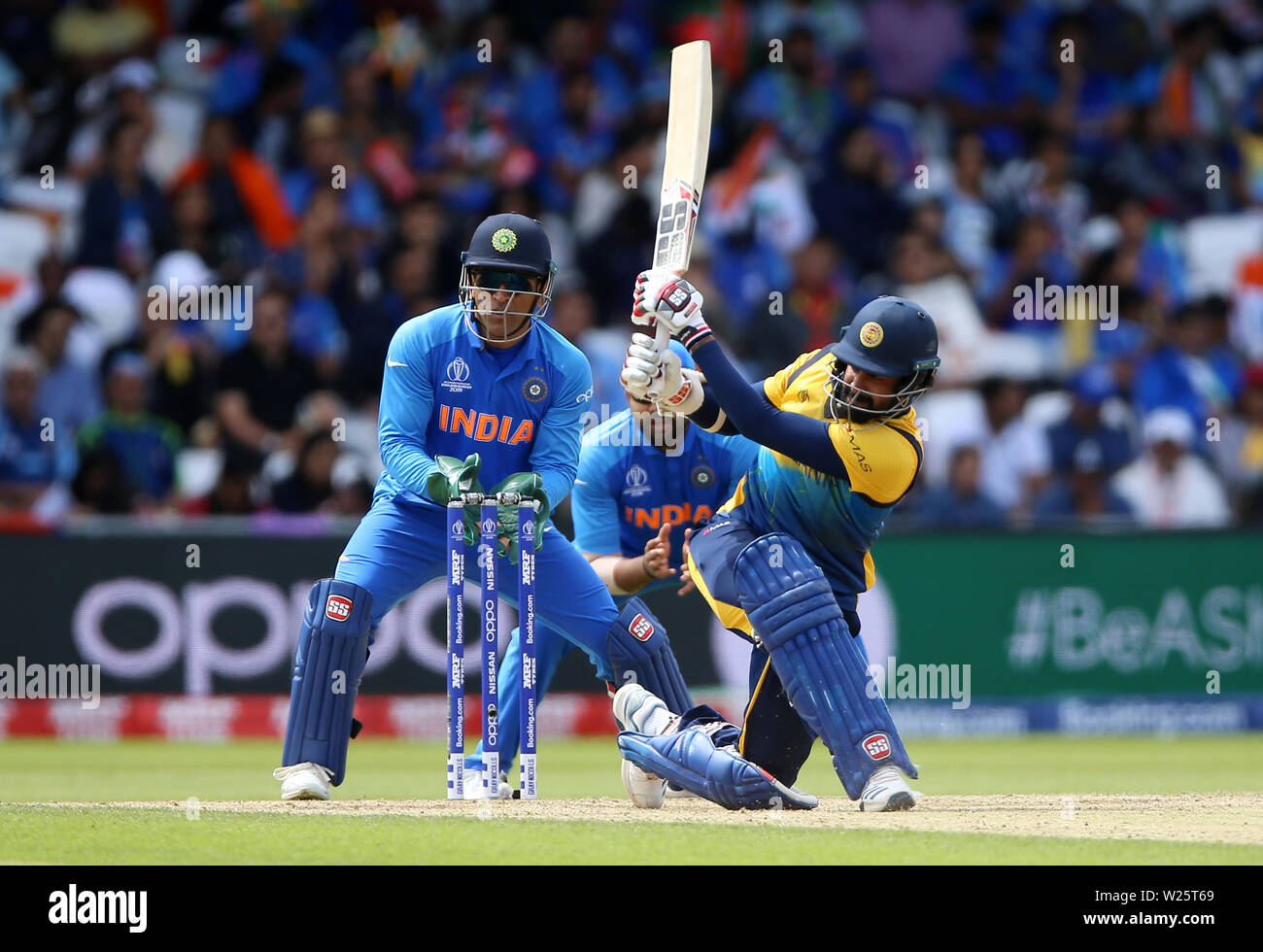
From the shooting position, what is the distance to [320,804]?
6.70m

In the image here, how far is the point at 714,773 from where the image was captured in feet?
21.3

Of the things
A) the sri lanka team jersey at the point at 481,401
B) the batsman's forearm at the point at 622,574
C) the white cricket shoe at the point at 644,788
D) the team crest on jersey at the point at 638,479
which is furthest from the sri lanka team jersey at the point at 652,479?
the white cricket shoe at the point at 644,788

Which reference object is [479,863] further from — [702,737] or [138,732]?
[138,732]

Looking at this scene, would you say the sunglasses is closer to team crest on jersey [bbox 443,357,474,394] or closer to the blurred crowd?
team crest on jersey [bbox 443,357,474,394]

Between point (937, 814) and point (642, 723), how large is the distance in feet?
3.74

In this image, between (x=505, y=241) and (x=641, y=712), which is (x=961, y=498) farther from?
(x=505, y=241)

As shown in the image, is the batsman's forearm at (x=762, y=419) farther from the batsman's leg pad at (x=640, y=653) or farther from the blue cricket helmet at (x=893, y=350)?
the batsman's leg pad at (x=640, y=653)

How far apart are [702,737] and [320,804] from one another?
56.0 inches

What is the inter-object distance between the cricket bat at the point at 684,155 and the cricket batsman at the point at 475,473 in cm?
49

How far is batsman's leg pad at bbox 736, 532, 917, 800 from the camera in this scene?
636 centimetres

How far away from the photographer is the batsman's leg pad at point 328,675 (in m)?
6.87

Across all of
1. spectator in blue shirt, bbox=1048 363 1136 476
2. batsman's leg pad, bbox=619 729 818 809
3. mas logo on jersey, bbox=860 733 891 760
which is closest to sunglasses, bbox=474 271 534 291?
batsman's leg pad, bbox=619 729 818 809

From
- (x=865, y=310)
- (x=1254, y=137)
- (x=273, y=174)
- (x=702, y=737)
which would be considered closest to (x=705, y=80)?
(x=865, y=310)

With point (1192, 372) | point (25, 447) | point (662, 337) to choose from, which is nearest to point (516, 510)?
point (662, 337)
